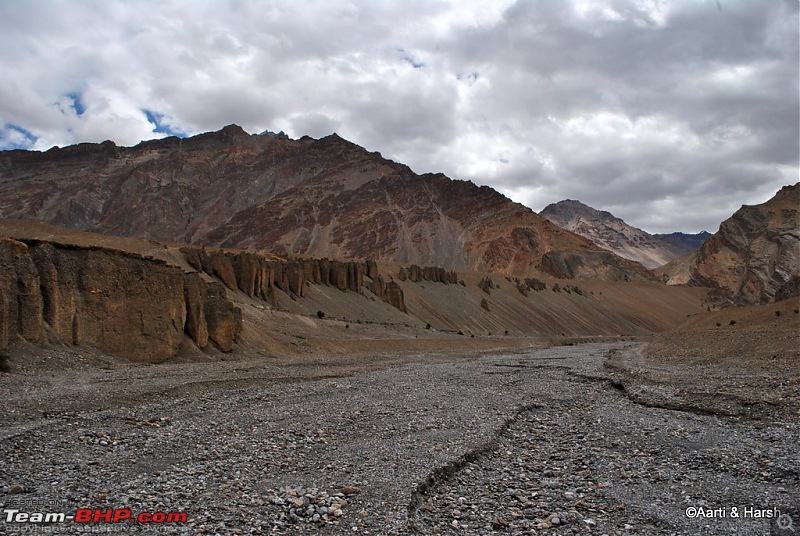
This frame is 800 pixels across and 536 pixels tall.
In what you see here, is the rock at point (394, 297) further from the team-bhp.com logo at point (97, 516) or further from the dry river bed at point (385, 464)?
the team-bhp.com logo at point (97, 516)

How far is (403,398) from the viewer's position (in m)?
15.0

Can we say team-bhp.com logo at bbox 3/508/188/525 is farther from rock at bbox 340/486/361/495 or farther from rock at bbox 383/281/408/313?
rock at bbox 383/281/408/313

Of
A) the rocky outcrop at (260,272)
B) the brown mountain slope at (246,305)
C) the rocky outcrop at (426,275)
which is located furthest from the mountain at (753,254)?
the rocky outcrop at (260,272)

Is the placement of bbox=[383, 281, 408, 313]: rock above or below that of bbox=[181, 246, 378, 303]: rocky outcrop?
below

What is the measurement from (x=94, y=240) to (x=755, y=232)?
120 metres

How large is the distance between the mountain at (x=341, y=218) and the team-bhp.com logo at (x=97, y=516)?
12784 centimetres

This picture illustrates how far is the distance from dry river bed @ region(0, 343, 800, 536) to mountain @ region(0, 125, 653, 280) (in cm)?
12112

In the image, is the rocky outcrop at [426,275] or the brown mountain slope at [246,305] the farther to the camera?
the rocky outcrop at [426,275]

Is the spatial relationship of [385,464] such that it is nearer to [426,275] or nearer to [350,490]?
[350,490]

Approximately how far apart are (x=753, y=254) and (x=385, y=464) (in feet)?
391

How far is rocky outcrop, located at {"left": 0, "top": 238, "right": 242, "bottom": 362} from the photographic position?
1878cm

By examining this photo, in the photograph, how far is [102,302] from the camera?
70.9ft

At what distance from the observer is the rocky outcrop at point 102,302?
18781 mm

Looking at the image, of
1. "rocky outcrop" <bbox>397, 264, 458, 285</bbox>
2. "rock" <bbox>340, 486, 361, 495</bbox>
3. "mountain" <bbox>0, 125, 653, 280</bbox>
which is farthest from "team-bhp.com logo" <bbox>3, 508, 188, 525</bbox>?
"mountain" <bbox>0, 125, 653, 280</bbox>
